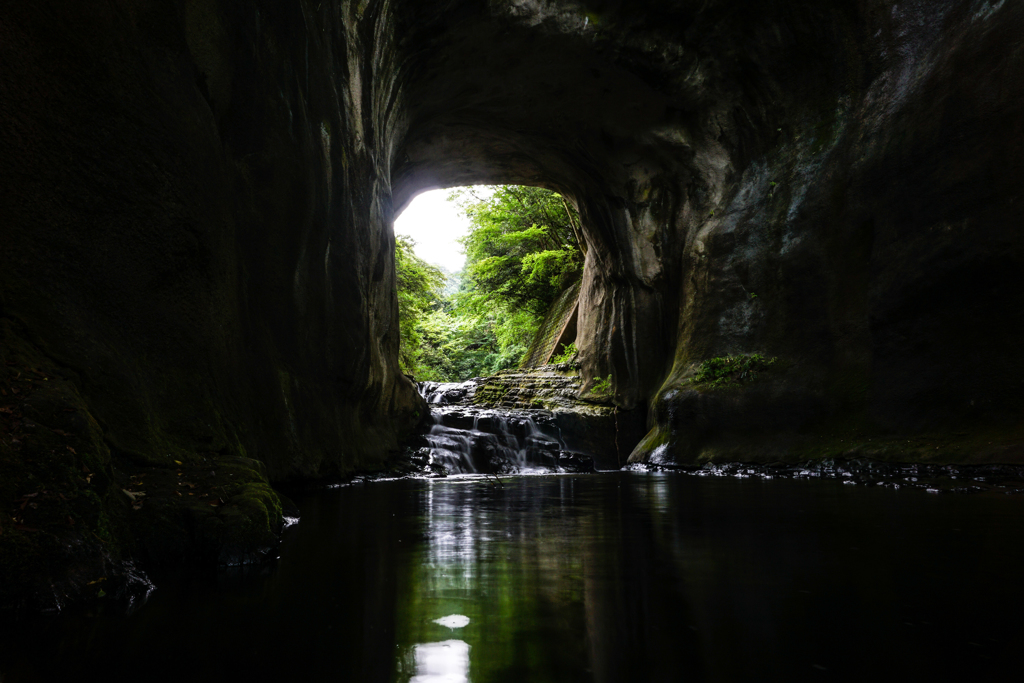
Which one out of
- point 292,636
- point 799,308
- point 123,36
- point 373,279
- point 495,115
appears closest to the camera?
point 292,636

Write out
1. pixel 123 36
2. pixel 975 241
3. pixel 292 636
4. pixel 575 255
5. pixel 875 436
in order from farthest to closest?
pixel 575 255
pixel 875 436
pixel 975 241
pixel 123 36
pixel 292 636

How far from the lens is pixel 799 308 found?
9.90 m

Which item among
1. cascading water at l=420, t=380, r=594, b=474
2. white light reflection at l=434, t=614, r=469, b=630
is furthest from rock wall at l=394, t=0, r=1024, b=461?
white light reflection at l=434, t=614, r=469, b=630

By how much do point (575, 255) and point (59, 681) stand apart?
2025 cm

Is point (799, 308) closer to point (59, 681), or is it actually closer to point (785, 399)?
point (785, 399)

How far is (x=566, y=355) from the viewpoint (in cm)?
1766

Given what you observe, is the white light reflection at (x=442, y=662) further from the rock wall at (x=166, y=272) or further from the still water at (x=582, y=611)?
the rock wall at (x=166, y=272)

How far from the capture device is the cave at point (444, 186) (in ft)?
9.87

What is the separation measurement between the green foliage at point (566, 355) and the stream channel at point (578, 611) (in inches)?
515

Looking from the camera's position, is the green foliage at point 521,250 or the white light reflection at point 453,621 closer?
the white light reflection at point 453,621

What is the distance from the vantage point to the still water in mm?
1365

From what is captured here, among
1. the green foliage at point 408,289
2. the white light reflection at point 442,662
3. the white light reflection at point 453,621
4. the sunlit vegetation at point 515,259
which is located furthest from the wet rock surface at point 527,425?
the white light reflection at point 442,662

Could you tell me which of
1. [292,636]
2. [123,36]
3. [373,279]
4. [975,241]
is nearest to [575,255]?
[373,279]

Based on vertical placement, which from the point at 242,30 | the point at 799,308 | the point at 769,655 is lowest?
the point at 769,655
